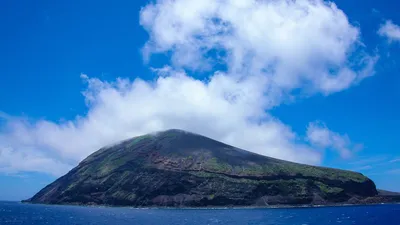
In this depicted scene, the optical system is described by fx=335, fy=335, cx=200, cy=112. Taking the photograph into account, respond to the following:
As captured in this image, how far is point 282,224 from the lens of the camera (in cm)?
11500

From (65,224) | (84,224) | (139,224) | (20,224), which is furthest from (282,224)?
(20,224)

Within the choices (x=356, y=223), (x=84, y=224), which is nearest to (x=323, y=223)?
(x=356, y=223)

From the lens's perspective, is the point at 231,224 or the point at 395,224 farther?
the point at 231,224

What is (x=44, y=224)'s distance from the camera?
118562 millimetres

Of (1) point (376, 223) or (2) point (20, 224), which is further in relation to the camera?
(2) point (20, 224)

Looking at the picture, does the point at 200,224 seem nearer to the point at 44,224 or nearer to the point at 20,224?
the point at 44,224

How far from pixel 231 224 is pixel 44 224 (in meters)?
66.0

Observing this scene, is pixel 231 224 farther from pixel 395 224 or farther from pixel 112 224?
pixel 395 224

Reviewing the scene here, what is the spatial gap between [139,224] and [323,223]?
64.8m

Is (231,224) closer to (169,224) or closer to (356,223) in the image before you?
(169,224)

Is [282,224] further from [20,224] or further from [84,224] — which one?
[20,224]

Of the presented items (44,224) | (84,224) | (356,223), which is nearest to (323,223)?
(356,223)

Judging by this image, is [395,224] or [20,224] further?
[20,224]

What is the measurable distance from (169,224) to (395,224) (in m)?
74.3
